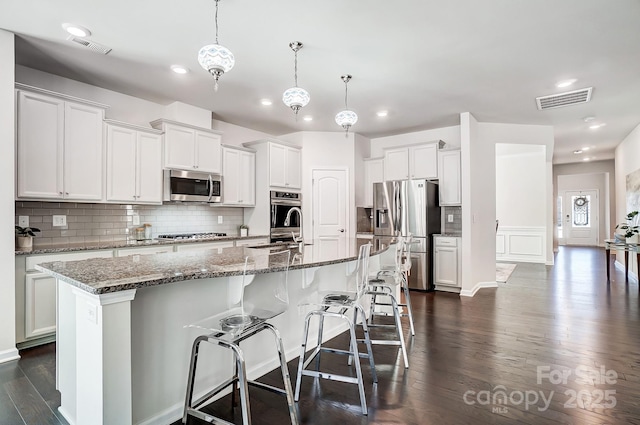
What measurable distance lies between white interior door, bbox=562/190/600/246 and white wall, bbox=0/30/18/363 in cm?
1397

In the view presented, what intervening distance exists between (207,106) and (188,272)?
144 inches

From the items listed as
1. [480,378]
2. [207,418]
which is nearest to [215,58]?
[207,418]

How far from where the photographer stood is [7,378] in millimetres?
2436

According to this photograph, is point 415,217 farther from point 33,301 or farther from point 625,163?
point 625,163

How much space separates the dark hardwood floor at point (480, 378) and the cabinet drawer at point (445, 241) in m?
1.32

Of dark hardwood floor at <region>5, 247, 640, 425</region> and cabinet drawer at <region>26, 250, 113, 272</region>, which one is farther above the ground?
cabinet drawer at <region>26, 250, 113, 272</region>

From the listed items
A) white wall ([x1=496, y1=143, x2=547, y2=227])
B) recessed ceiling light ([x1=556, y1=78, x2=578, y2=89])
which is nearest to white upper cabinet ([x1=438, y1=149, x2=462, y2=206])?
recessed ceiling light ([x1=556, y1=78, x2=578, y2=89])

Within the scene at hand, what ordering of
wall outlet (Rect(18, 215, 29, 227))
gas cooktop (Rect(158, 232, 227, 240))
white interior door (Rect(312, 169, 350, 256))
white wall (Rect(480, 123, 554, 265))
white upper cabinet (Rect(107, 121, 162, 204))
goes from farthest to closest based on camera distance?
white interior door (Rect(312, 169, 350, 256)), white wall (Rect(480, 123, 554, 265)), gas cooktop (Rect(158, 232, 227, 240)), white upper cabinet (Rect(107, 121, 162, 204)), wall outlet (Rect(18, 215, 29, 227))

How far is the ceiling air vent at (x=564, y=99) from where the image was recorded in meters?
4.14

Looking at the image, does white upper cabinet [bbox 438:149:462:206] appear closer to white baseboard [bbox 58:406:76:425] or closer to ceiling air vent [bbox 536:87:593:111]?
ceiling air vent [bbox 536:87:593:111]

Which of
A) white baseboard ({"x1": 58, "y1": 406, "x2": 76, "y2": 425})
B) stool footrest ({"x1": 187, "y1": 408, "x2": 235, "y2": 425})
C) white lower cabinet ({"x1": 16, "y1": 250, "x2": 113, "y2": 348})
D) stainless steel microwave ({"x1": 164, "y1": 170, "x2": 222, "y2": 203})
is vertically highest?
stainless steel microwave ({"x1": 164, "y1": 170, "x2": 222, "y2": 203})

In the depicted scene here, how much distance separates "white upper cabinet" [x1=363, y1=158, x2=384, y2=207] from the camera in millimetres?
6105

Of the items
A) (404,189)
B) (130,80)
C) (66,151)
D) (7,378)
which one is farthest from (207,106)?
(7,378)

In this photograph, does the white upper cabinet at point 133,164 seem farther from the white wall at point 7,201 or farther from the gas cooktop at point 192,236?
the white wall at point 7,201
